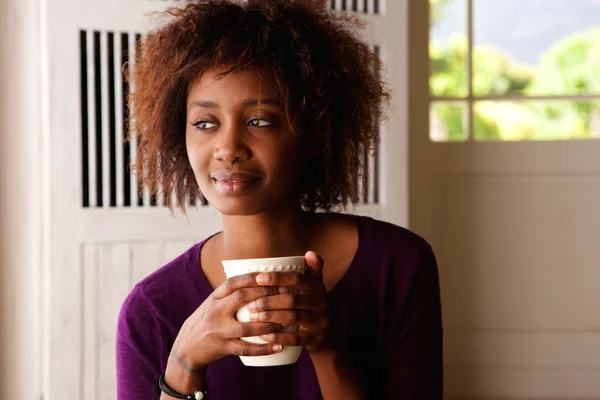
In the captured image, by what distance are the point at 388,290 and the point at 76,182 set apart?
1.29m

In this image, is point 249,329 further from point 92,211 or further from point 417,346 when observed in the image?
point 92,211

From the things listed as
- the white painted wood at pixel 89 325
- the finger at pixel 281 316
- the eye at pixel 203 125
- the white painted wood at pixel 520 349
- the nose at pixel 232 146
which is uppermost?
the eye at pixel 203 125

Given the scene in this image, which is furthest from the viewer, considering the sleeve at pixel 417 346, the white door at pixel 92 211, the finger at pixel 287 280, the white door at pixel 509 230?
the white door at pixel 509 230

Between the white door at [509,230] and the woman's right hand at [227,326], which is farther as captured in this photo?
the white door at [509,230]

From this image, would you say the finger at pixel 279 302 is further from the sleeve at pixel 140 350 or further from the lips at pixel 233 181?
the sleeve at pixel 140 350

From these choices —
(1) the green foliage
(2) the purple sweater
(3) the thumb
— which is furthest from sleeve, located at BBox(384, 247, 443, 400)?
(1) the green foliage

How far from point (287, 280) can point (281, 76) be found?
0.29m

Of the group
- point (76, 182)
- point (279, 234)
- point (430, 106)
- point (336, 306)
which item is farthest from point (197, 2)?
point (430, 106)

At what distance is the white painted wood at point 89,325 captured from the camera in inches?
82.8

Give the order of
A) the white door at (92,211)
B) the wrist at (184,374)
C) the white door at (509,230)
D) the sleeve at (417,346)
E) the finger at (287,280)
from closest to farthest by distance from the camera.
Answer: the finger at (287,280) → the wrist at (184,374) → the sleeve at (417,346) → the white door at (92,211) → the white door at (509,230)

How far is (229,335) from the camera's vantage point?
788 mm

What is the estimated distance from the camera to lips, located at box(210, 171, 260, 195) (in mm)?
892

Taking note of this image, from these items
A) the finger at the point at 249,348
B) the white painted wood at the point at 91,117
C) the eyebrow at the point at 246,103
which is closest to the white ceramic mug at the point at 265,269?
the finger at the point at 249,348

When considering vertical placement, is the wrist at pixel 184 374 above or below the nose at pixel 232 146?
below
